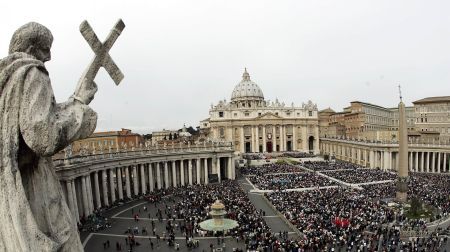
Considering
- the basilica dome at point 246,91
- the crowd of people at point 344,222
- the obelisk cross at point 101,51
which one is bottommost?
the crowd of people at point 344,222

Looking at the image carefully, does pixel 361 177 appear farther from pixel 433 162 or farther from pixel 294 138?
pixel 294 138

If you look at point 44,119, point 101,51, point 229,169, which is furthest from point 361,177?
point 44,119

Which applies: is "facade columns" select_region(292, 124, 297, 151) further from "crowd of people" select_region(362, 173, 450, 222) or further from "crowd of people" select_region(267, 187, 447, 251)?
"crowd of people" select_region(267, 187, 447, 251)

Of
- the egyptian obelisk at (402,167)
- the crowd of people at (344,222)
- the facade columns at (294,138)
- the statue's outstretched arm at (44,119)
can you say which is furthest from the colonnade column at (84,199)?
the facade columns at (294,138)

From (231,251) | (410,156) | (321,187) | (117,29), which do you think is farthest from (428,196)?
(117,29)

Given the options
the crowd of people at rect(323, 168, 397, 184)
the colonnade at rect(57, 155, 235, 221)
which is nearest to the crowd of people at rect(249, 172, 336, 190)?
the crowd of people at rect(323, 168, 397, 184)

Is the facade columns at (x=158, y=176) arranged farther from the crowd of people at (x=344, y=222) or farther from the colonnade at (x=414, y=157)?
the colonnade at (x=414, y=157)
